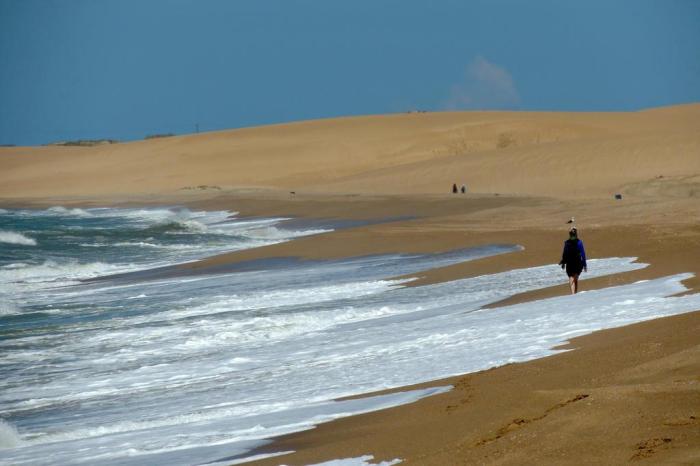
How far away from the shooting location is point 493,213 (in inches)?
1299

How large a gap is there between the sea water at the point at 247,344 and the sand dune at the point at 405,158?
737 inches

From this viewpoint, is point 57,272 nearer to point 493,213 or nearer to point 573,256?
point 493,213

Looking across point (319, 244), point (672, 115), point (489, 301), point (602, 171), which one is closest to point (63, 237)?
point (319, 244)

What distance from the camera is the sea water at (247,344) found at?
9.66 m

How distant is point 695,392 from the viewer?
6969mm

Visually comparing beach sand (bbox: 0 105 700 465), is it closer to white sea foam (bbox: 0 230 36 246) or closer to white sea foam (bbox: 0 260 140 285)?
white sea foam (bbox: 0 260 140 285)

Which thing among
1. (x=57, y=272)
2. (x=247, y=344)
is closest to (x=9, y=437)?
(x=247, y=344)

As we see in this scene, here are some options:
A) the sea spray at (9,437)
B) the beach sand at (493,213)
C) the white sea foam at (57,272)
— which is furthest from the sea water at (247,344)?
the white sea foam at (57,272)

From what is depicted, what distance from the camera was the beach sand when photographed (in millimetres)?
6938

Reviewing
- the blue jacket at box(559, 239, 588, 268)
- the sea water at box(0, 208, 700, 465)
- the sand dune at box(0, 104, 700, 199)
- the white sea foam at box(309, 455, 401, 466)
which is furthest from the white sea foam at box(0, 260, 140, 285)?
the white sea foam at box(309, 455, 401, 466)

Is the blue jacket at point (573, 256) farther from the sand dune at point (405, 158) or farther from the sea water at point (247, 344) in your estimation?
the sand dune at point (405, 158)

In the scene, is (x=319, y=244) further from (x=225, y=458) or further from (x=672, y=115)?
(x=672, y=115)

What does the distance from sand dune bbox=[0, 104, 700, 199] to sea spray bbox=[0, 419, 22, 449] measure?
2723 cm

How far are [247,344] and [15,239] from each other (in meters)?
25.9
